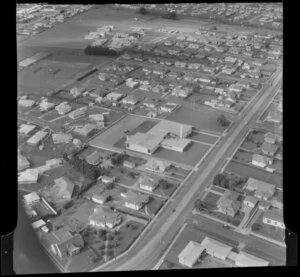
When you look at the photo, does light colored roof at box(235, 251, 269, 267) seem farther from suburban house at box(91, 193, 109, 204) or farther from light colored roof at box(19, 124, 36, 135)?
light colored roof at box(19, 124, 36, 135)

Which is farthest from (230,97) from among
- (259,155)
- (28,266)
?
(28,266)

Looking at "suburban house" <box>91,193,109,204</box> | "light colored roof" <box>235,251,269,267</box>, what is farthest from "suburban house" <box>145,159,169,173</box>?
"light colored roof" <box>235,251,269,267</box>

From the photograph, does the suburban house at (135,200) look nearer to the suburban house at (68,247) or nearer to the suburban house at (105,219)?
the suburban house at (105,219)

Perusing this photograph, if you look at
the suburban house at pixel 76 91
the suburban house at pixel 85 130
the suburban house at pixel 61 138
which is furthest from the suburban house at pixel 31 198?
the suburban house at pixel 76 91

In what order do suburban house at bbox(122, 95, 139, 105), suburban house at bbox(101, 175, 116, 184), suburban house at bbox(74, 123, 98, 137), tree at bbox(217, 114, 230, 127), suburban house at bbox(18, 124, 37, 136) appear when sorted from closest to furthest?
suburban house at bbox(101, 175, 116, 184), suburban house at bbox(18, 124, 37, 136), suburban house at bbox(74, 123, 98, 137), tree at bbox(217, 114, 230, 127), suburban house at bbox(122, 95, 139, 105)

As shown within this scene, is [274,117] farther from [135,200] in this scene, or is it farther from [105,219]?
[105,219]
